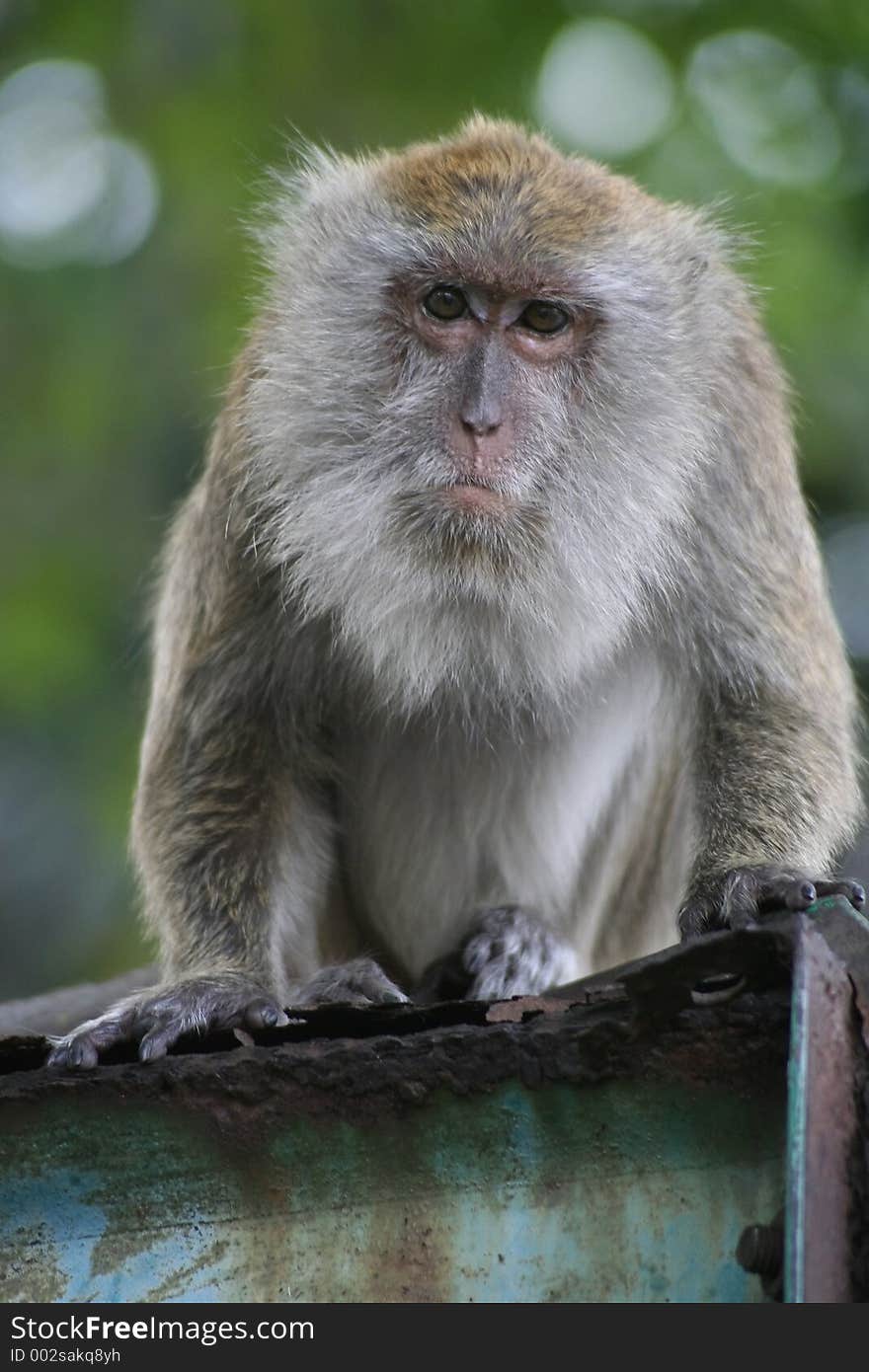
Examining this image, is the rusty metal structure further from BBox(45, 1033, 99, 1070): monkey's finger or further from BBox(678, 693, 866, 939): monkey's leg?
BBox(678, 693, 866, 939): monkey's leg

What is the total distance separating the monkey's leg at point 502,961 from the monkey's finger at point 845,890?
1291 mm

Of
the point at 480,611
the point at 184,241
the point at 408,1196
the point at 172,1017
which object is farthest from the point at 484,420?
the point at 184,241

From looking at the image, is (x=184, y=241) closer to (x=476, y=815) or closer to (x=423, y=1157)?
(x=476, y=815)

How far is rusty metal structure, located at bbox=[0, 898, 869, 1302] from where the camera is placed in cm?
298

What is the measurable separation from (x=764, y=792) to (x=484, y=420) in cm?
121

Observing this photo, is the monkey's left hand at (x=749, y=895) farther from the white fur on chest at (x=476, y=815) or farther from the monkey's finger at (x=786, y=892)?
the white fur on chest at (x=476, y=815)

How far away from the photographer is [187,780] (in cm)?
493

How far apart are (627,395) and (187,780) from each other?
1.55 m

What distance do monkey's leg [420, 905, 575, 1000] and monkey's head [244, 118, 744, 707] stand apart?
0.71 metres

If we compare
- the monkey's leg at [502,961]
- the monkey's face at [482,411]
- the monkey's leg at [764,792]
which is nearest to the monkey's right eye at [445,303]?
the monkey's face at [482,411]

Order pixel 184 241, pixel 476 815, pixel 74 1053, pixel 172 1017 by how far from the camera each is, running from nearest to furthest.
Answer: pixel 74 1053 → pixel 172 1017 → pixel 476 815 → pixel 184 241

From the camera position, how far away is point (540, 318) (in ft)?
15.0
